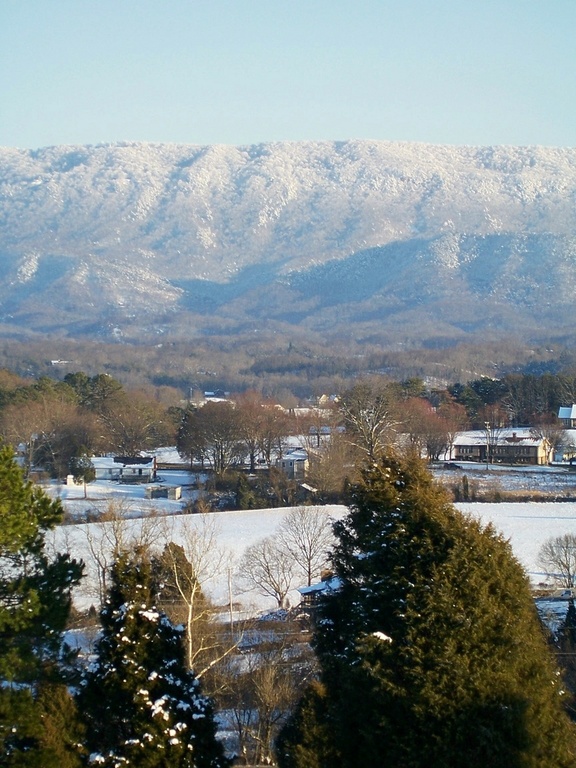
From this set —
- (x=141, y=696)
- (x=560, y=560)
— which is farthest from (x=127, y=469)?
(x=141, y=696)

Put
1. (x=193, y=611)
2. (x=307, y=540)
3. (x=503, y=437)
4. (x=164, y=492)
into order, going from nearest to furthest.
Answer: (x=193, y=611)
(x=307, y=540)
(x=164, y=492)
(x=503, y=437)

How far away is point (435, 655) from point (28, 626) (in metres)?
2.99

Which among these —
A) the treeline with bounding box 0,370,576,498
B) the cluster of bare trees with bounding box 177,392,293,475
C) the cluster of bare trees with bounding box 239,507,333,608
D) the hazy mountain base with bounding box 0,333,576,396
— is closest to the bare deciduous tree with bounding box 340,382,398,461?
the treeline with bounding box 0,370,576,498

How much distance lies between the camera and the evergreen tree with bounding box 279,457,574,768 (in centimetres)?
668

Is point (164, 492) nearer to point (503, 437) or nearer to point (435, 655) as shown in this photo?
point (503, 437)

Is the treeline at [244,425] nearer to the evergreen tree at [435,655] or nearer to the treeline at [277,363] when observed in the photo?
the treeline at [277,363]

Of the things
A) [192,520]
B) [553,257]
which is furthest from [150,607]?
[553,257]

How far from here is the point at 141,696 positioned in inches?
289

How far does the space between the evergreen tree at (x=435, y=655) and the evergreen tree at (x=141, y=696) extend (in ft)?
3.06

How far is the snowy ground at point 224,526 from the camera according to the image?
18.7 metres

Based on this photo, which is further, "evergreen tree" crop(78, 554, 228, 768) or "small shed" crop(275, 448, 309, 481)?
"small shed" crop(275, 448, 309, 481)

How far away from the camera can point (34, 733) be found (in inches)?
280

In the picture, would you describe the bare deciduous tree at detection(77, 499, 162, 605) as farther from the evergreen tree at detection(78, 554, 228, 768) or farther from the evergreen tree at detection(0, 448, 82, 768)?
the evergreen tree at detection(78, 554, 228, 768)

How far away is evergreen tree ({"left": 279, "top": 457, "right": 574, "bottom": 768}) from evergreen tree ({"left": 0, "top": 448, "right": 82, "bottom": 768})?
6.69ft
